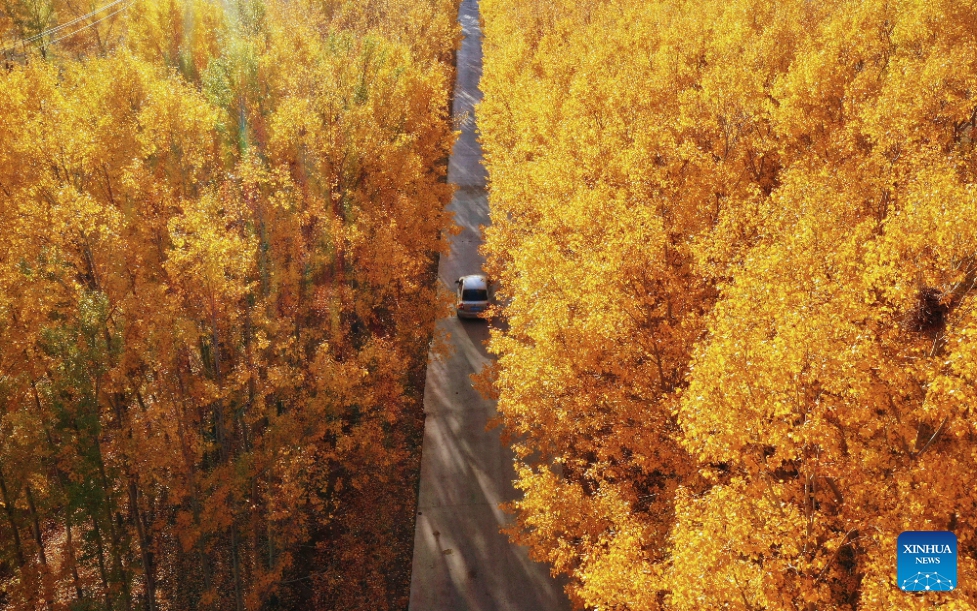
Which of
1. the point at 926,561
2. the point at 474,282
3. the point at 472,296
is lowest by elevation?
the point at 472,296

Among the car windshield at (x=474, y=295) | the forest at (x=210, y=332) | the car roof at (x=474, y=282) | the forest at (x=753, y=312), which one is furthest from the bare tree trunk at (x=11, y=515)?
the car roof at (x=474, y=282)

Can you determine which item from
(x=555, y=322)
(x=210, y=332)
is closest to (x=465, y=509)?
(x=555, y=322)

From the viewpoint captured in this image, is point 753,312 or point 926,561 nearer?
point 926,561

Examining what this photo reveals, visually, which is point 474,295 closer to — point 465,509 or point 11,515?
point 465,509

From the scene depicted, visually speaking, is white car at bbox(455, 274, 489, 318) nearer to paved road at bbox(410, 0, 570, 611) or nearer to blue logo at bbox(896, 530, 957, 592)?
paved road at bbox(410, 0, 570, 611)

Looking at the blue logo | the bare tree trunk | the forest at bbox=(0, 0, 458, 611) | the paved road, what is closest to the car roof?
the paved road
